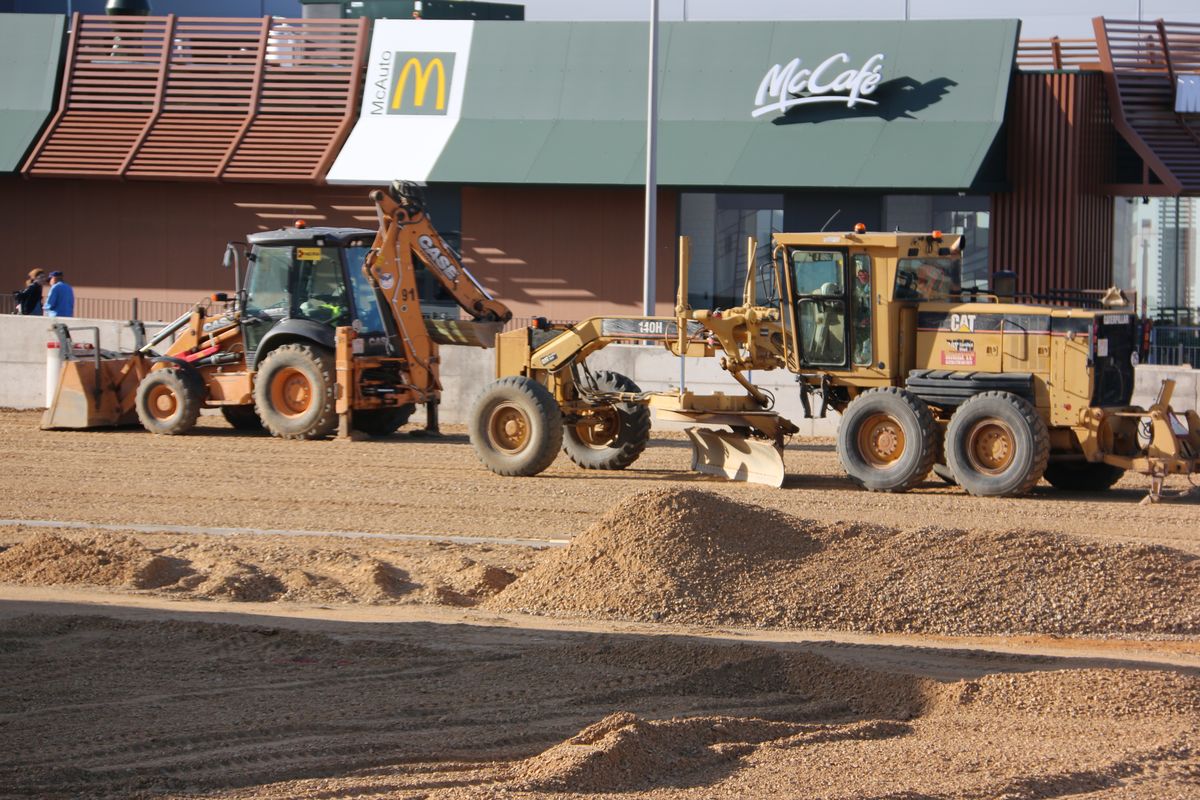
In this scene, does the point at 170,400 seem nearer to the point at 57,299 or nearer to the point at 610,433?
the point at 57,299

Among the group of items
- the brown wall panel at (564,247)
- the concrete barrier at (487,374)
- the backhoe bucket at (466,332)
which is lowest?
the concrete barrier at (487,374)

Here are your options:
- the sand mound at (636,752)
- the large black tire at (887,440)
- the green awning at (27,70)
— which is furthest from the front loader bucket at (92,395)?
the sand mound at (636,752)

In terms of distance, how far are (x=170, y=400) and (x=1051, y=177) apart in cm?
1554

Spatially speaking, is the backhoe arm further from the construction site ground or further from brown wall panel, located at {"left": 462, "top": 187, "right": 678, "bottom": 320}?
brown wall panel, located at {"left": 462, "top": 187, "right": 678, "bottom": 320}

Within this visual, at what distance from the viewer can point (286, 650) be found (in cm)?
895

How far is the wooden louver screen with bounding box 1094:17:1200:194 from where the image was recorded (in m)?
27.5

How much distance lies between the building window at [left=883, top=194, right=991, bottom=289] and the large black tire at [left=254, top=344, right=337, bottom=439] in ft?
43.5

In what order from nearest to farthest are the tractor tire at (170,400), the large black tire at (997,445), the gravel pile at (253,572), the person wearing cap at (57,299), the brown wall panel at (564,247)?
the gravel pile at (253,572) < the large black tire at (997,445) < the tractor tire at (170,400) < the person wearing cap at (57,299) < the brown wall panel at (564,247)

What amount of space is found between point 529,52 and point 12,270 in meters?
11.5

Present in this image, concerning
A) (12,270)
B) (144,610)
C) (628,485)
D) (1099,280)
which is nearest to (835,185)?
(1099,280)

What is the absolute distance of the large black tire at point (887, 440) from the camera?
15.2 meters

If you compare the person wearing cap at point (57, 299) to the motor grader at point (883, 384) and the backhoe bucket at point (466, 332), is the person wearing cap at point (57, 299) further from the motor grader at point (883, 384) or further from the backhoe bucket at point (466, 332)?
the motor grader at point (883, 384)

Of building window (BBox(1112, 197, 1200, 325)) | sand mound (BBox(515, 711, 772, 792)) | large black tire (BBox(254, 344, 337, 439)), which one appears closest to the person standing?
large black tire (BBox(254, 344, 337, 439))

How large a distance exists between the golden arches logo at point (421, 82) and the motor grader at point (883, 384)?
13.6 metres
